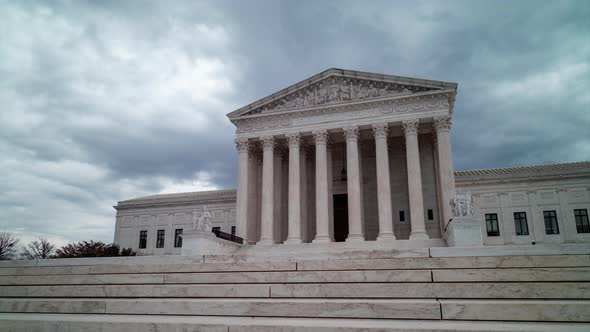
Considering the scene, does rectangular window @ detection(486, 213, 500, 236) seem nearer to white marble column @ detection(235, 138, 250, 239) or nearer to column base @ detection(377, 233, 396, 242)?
column base @ detection(377, 233, 396, 242)

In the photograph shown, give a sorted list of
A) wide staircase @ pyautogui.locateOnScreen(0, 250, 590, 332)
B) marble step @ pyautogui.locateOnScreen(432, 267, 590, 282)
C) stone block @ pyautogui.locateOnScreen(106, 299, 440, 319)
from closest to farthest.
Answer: wide staircase @ pyautogui.locateOnScreen(0, 250, 590, 332) → stone block @ pyautogui.locateOnScreen(106, 299, 440, 319) → marble step @ pyautogui.locateOnScreen(432, 267, 590, 282)

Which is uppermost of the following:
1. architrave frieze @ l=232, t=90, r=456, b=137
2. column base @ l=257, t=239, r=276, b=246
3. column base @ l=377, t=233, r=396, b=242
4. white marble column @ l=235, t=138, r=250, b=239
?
architrave frieze @ l=232, t=90, r=456, b=137

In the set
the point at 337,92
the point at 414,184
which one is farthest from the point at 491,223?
the point at 337,92

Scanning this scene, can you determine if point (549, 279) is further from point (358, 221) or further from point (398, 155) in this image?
point (398, 155)

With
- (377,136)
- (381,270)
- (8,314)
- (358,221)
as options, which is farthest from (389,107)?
(8,314)

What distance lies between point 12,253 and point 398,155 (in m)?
72.1

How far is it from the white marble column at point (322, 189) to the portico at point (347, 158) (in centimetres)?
8

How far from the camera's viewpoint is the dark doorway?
36.9m

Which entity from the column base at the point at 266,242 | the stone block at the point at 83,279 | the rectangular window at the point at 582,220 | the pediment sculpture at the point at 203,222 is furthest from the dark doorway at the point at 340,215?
the stone block at the point at 83,279

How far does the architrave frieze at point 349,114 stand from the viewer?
100ft

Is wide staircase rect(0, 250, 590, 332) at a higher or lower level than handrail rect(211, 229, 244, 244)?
lower

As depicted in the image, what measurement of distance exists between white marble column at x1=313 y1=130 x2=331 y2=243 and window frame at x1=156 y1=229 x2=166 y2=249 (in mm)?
24687

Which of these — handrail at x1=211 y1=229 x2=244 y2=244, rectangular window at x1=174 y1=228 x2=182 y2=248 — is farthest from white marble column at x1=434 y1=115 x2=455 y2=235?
rectangular window at x1=174 y1=228 x2=182 y2=248

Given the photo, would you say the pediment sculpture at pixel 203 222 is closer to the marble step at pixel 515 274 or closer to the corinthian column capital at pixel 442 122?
the corinthian column capital at pixel 442 122
